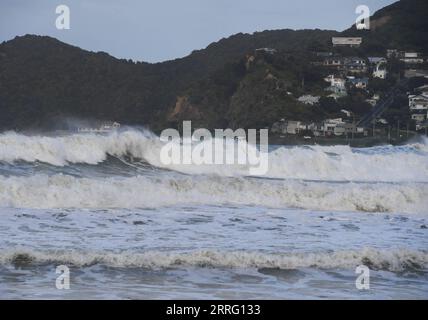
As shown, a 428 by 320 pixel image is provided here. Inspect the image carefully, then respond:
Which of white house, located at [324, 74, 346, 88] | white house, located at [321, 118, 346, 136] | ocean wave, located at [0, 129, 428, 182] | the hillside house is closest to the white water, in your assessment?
ocean wave, located at [0, 129, 428, 182]

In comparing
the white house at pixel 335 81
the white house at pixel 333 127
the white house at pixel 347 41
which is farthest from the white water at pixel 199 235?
the white house at pixel 347 41

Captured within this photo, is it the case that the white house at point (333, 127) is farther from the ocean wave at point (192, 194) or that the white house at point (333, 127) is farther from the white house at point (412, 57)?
the ocean wave at point (192, 194)

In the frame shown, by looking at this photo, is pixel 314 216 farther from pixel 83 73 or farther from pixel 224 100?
pixel 83 73

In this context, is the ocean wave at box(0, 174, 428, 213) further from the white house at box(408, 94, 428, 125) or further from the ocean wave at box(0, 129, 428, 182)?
the white house at box(408, 94, 428, 125)

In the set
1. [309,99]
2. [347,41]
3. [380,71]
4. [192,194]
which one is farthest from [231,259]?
[347,41]

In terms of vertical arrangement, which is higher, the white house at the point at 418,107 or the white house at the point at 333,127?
the white house at the point at 418,107
